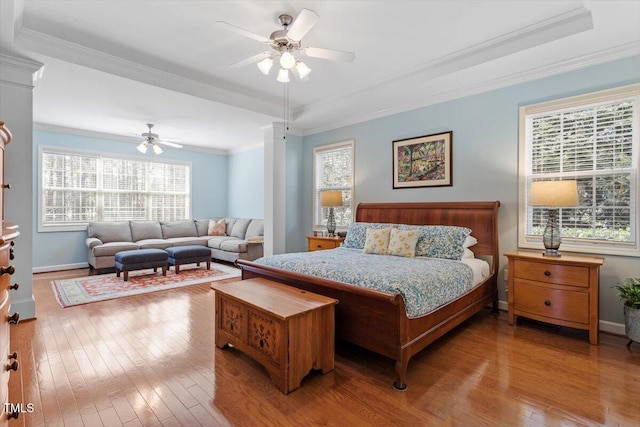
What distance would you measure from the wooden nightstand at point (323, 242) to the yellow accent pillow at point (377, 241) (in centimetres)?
93

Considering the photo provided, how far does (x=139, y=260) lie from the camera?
5.08 metres

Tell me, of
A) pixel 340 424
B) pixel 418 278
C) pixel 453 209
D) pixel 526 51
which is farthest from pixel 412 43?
pixel 340 424

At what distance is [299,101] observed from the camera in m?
4.88

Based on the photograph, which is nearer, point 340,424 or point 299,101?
point 340,424

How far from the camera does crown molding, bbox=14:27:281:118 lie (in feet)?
9.66

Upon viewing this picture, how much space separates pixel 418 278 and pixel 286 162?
3.75 metres

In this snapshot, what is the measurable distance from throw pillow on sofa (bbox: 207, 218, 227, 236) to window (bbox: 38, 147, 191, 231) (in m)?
0.77

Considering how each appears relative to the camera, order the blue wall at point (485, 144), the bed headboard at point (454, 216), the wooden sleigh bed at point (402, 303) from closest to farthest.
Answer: the wooden sleigh bed at point (402, 303) → the blue wall at point (485, 144) → the bed headboard at point (454, 216)

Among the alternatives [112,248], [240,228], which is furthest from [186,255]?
[240,228]

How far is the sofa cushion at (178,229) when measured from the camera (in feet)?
22.8

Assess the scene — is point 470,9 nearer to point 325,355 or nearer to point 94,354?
point 325,355

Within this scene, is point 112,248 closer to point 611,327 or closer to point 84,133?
point 84,133

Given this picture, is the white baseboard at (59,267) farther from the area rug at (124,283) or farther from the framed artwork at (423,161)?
the framed artwork at (423,161)

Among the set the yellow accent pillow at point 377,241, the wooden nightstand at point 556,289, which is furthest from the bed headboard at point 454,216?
the yellow accent pillow at point 377,241
